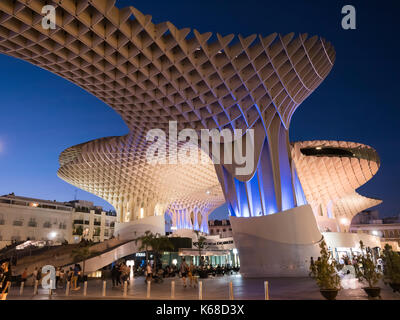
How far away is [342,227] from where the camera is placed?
221ft

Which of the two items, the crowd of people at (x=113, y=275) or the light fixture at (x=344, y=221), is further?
the light fixture at (x=344, y=221)

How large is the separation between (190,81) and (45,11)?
387 inches

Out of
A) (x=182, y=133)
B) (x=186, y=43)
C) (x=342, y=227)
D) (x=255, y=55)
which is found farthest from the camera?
(x=342, y=227)

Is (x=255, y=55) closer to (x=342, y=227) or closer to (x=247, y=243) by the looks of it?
(x=247, y=243)

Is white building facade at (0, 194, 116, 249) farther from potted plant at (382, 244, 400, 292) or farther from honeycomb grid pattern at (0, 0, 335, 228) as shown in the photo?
potted plant at (382, 244, 400, 292)

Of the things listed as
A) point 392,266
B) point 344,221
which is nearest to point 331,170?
point 344,221

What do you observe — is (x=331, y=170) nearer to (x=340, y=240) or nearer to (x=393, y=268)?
(x=340, y=240)

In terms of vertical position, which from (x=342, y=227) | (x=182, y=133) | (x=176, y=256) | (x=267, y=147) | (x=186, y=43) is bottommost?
(x=176, y=256)

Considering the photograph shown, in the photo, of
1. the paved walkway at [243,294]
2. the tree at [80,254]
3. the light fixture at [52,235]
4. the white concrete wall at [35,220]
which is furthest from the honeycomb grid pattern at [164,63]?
the light fixture at [52,235]

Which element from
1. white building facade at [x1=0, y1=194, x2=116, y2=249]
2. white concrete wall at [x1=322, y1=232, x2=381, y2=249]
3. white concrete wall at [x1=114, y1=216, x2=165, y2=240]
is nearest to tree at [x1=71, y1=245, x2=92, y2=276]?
white concrete wall at [x1=114, y1=216, x2=165, y2=240]

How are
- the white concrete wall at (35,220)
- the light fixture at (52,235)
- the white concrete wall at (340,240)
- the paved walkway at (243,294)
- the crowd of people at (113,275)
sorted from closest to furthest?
the crowd of people at (113,275) → the paved walkway at (243,294) → the white concrete wall at (340,240) → the white concrete wall at (35,220) → the light fixture at (52,235)

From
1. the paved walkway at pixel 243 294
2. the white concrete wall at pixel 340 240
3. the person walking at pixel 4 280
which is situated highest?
the white concrete wall at pixel 340 240

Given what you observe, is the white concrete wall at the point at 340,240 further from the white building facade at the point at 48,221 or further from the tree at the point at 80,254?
the white building facade at the point at 48,221

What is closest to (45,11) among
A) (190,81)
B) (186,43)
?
(186,43)
